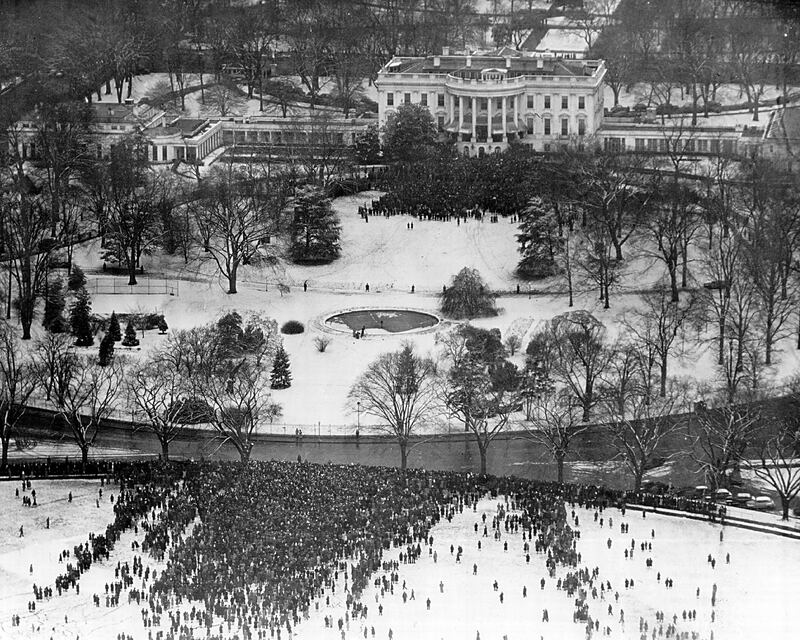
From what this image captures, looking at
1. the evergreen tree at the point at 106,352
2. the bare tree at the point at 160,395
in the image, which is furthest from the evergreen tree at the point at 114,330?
the bare tree at the point at 160,395

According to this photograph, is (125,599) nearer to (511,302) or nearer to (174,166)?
(511,302)

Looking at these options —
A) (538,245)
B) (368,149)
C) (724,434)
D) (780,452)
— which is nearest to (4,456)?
(724,434)

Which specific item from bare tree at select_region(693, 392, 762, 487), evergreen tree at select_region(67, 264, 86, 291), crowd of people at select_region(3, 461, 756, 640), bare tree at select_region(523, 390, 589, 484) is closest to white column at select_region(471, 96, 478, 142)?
evergreen tree at select_region(67, 264, 86, 291)

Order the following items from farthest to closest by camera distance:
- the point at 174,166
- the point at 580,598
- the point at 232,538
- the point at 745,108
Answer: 1. the point at 745,108
2. the point at 174,166
3. the point at 232,538
4. the point at 580,598

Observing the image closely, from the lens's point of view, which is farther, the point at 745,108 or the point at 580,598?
the point at 745,108

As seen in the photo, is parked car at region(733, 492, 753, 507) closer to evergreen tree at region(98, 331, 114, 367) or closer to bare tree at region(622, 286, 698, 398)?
bare tree at region(622, 286, 698, 398)

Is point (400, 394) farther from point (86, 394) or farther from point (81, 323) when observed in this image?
point (81, 323)

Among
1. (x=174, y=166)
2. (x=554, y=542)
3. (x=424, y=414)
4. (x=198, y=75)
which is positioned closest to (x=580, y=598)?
(x=554, y=542)

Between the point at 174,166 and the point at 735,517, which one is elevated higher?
the point at 174,166

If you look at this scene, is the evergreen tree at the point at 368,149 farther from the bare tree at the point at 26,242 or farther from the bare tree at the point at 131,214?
the bare tree at the point at 26,242
